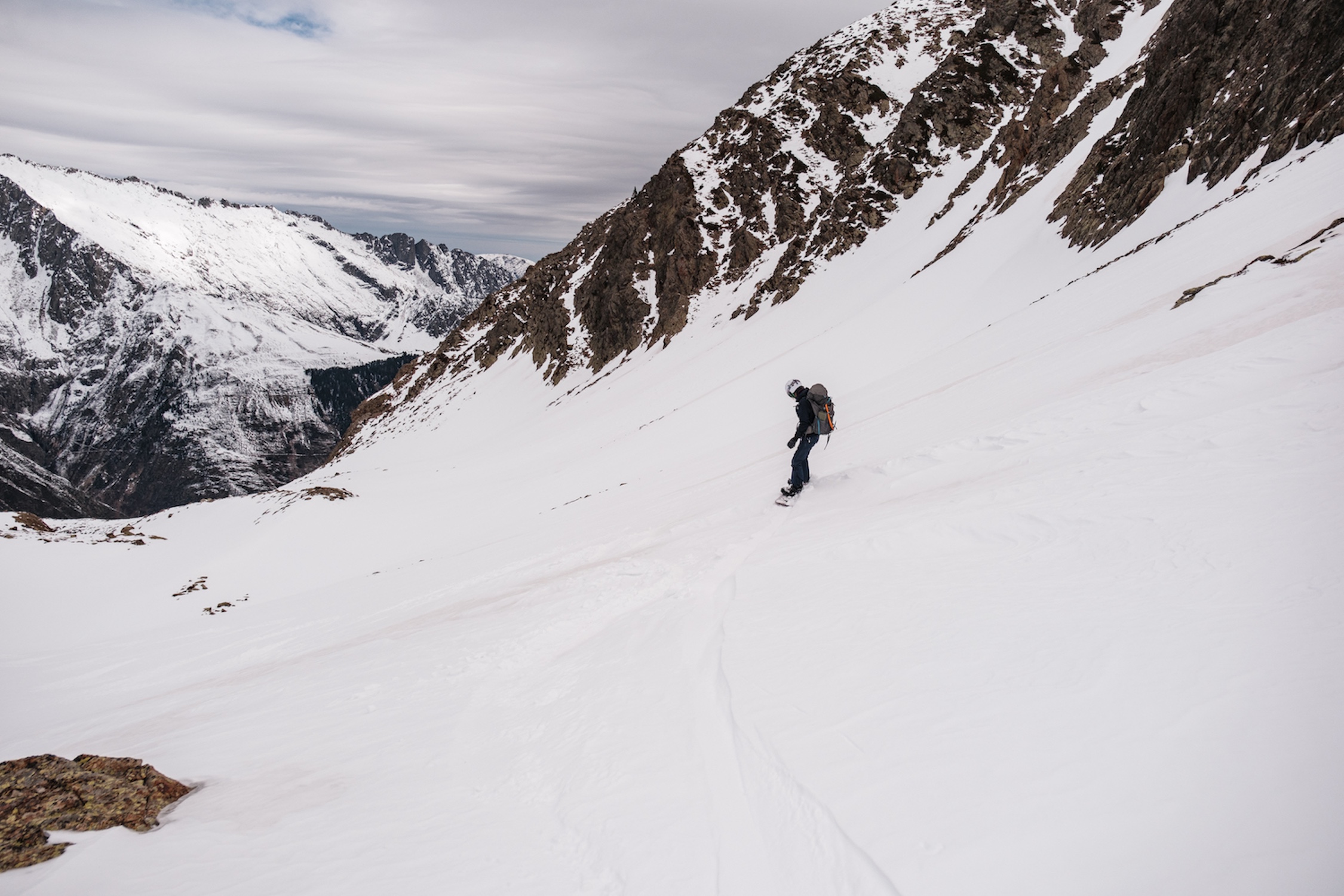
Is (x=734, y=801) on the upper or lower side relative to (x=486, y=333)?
lower

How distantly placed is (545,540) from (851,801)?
1017 centimetres

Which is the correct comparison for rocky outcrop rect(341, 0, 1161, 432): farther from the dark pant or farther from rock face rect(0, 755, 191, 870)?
rock face rect(0, 755, 191, 870)

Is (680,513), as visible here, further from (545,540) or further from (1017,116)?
(1017,116)

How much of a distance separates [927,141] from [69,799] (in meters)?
72.8

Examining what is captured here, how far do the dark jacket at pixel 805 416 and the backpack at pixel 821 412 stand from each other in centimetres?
2

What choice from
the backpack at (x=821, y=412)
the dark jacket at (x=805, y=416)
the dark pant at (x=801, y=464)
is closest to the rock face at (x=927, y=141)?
the backpack at (x=821, y=412)

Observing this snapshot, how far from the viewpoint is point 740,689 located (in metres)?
4.30

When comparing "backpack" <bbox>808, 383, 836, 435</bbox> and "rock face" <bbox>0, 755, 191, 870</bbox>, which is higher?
"backpack" <bbox>808, 383, 836, 435</bbox>

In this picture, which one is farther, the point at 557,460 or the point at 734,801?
the point at 557,460

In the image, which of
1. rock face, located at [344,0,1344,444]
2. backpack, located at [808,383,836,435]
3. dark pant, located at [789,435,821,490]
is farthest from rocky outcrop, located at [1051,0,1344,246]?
dark pant, located at [789,435,821,490]

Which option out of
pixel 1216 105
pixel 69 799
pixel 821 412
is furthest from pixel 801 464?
pixel 1216 105

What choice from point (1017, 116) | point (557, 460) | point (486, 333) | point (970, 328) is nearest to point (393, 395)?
point (486, 333)

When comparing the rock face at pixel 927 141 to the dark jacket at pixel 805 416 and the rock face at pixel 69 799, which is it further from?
the rock face at pixel 69 799

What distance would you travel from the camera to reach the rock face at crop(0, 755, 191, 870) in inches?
154
